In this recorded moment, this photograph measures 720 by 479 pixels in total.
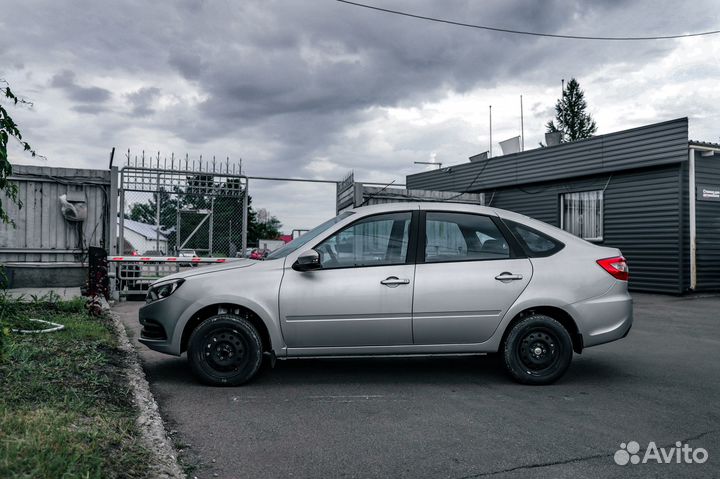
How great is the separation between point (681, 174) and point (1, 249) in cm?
1522

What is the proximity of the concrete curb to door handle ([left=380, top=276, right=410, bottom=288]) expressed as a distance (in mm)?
2186

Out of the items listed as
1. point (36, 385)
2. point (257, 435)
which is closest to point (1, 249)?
point (36, 385)

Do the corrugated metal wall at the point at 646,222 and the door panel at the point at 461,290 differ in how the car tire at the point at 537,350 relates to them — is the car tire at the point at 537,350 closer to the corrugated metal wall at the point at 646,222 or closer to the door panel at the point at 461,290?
the door panel at the point at 461,290

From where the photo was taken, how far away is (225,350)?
5.46m

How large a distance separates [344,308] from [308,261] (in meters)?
0.55

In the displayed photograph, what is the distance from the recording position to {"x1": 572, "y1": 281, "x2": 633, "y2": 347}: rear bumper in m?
5.70

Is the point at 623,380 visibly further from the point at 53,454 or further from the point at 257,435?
the point at 53,454

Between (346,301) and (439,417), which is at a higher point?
(346,301)

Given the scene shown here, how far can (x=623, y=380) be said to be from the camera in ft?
19.5

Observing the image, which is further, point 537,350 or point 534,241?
point 534,241

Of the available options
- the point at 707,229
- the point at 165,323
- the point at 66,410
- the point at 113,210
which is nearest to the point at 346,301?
the point at 165,323

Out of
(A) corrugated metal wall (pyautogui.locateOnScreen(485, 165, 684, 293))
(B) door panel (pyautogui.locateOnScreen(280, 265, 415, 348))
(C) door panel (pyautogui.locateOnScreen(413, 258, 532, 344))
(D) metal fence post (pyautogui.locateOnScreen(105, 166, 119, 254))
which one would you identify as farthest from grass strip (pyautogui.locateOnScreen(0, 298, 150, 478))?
(A) corrugated metal wall (pyautogui.locateOnScreen(485, 165, 684, 293))

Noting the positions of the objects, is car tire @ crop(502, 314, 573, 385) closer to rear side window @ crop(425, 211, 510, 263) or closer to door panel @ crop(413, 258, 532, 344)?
door panel @ crop(413, 258, 532, 344)

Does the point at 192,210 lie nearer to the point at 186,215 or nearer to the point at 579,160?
the point at 186,215
